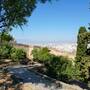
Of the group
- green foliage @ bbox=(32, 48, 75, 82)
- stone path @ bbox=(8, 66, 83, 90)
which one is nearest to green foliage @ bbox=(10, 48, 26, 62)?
green foliage @ bbox=(32, 48, 75, 82)

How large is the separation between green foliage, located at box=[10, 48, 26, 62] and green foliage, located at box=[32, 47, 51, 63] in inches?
52.2

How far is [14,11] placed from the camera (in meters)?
14.4

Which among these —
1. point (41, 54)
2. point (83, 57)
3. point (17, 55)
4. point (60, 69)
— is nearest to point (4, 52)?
point (17, 55)

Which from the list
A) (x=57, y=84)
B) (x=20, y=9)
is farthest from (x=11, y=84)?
(x=20, y=9)

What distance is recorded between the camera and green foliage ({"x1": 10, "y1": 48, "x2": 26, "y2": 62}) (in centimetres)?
2818

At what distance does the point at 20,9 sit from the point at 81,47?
1240 centimetres

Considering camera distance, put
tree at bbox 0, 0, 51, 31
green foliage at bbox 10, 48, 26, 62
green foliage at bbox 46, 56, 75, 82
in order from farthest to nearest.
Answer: green foliage at bbox 10, 48, 26, 62 → green foliage at bbox 46, 56, 75, 82 → tree at bbox 0, 0, 51, 31

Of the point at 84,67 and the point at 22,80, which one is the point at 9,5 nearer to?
the point at 22,80

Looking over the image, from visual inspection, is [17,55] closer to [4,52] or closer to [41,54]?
[4,52]

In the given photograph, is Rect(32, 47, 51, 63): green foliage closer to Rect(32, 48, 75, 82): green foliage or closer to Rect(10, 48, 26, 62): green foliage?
Rect(32, 48, 75, 82): green foliage

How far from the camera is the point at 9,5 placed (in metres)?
14.1

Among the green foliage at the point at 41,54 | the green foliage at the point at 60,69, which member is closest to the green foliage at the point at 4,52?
the green foliage at the point at 41,54

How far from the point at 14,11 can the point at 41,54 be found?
15.2 meters

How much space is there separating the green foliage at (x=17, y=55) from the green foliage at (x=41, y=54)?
4.35 feet
